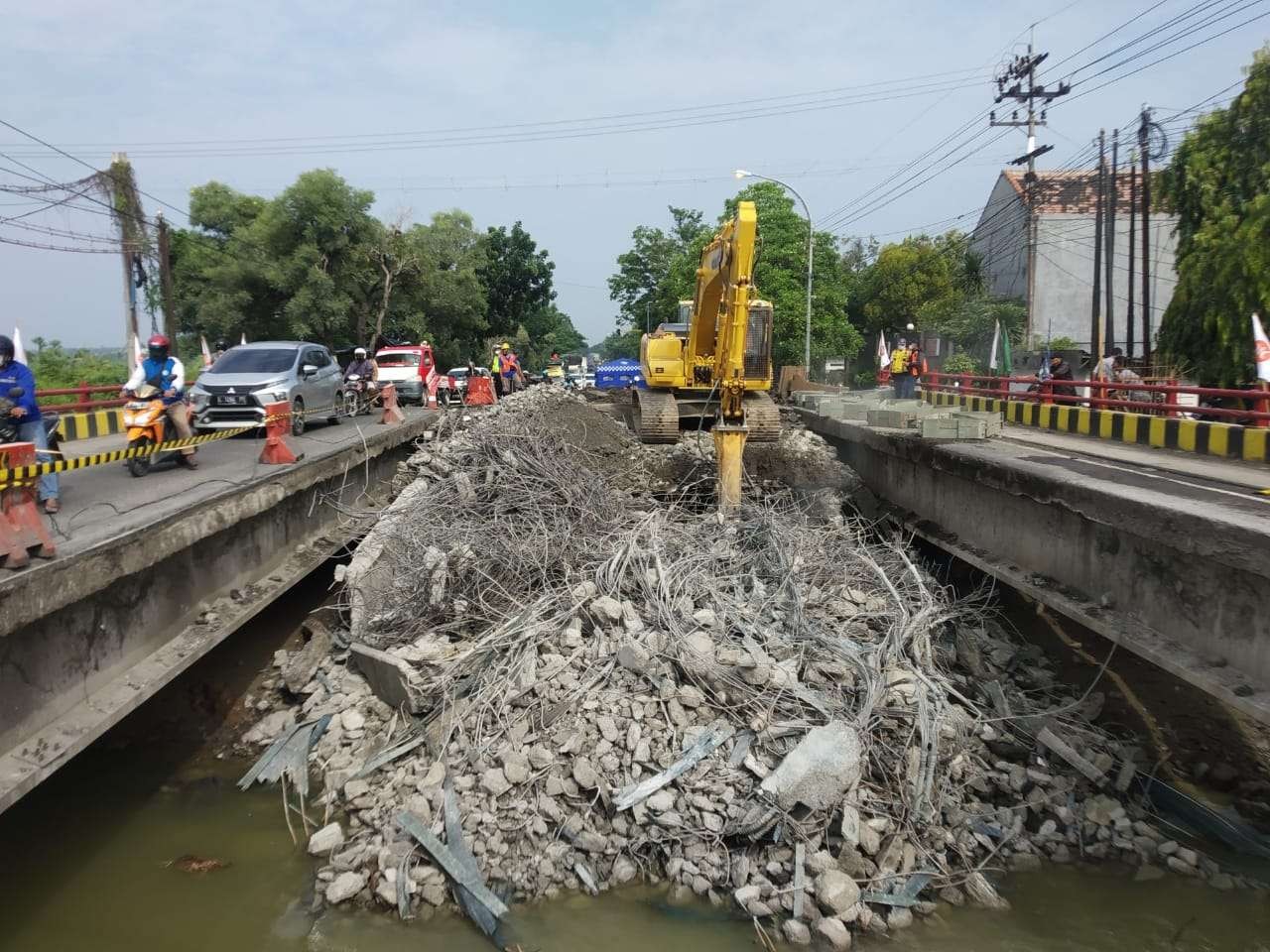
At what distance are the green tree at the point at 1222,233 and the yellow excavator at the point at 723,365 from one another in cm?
1123

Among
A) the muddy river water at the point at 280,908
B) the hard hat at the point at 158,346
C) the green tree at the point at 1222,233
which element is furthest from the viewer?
the green tree at the point at 1222,233

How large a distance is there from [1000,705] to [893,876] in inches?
86.9

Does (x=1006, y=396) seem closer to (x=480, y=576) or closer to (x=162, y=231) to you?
(x=480, y=576)

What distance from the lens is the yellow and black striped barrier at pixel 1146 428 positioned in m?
11.0

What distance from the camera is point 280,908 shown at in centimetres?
535

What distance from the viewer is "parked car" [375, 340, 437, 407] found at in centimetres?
2298

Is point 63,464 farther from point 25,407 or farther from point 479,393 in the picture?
point 479,393

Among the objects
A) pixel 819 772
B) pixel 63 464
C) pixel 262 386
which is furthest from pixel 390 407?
pixel 819 772

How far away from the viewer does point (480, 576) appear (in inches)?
309

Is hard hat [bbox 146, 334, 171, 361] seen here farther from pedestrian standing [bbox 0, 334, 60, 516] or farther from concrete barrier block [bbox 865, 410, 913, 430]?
concrete barrier block [bbox 865, 410, 913, 430]

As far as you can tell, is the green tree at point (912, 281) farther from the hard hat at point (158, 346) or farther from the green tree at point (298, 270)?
the hard hat at point (158, 346)

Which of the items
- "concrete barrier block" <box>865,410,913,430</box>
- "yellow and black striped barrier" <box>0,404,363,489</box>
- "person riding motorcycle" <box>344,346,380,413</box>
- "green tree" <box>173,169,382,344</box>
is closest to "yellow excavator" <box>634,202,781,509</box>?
"concrete barrier block" <box>865,410,913,430</box>

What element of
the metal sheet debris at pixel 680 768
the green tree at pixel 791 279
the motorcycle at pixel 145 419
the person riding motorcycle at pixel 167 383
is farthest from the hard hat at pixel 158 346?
the green tree at pixel 791 279

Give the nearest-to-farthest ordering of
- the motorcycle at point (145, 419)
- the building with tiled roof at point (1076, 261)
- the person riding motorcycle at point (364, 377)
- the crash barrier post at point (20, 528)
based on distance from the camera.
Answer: the crash barrier post at point (20, 528)
the motorcycle at point (145, 419)
the person riding motorcycle at point (364, 377)
the building with tiled roof at point (1076, 261)
